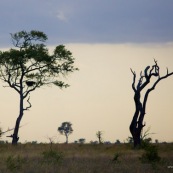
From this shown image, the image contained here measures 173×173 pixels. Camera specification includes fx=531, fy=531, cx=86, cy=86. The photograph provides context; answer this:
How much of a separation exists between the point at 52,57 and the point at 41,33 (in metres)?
2.39

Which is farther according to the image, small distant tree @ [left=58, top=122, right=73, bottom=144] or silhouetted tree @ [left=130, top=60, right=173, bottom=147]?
small distant tree @ [left=58, top=122, right=73, bottom=144]

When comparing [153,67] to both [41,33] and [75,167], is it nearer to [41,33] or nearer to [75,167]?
[41,33]

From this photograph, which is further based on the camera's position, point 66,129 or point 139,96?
point 66,129

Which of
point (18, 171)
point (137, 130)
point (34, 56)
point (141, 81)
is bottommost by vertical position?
point (18, 171)

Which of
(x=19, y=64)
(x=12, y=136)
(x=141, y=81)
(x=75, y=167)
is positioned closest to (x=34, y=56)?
(x=19, y=64)

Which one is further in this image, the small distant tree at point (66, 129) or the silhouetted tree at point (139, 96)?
the small distant tree at point (66, 129)

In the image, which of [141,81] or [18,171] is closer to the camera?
[18,171]

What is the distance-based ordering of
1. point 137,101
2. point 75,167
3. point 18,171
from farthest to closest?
point 137,101 → point 75,167 → point 18,171

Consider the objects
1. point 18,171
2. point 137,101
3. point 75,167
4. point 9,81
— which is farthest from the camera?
point 9,81

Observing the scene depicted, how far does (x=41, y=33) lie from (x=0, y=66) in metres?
4.48

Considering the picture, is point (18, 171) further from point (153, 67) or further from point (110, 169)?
point (153, 67)

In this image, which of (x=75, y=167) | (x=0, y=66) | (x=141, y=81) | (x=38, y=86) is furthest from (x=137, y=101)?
(x=75, y=167)

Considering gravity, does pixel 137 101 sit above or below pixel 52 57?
below

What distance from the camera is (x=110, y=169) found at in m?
20.0
